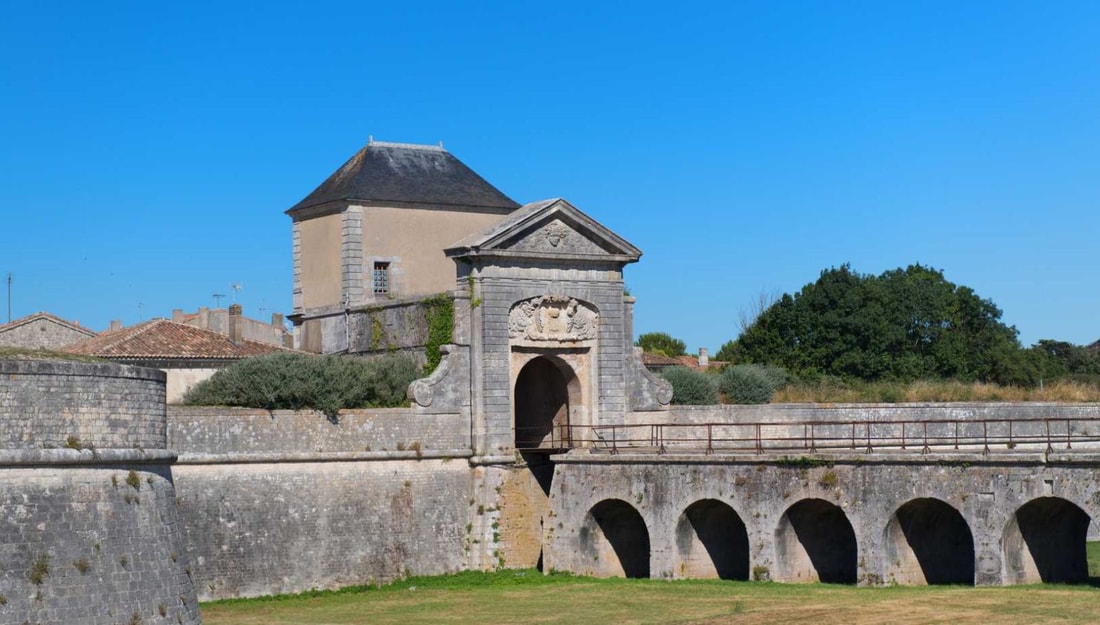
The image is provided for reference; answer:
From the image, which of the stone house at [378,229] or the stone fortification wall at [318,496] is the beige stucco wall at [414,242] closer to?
the stone house at [378,229]

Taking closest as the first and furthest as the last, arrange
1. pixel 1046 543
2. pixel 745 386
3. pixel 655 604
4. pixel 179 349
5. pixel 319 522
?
1. pixel 655 604
2. pixel 1046 543
3. pixel 319 522
4. pixel 179 349
5. pixel 745 386

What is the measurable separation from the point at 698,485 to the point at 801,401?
10.8 m

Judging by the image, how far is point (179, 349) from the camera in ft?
138

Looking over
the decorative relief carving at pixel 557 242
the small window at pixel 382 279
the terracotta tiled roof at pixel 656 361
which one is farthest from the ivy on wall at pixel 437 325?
the terracotta tiled roof at pixel 656 361

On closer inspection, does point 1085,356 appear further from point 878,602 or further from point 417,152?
point 878,602

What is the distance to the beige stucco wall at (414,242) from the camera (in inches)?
1663

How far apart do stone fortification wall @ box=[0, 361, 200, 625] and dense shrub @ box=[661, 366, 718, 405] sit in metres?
21.5

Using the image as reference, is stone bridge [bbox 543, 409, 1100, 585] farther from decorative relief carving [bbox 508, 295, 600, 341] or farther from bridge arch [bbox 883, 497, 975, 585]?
decorative relief carving [bbox 508, 295, 600, 341]

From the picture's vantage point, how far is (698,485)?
35.3 m

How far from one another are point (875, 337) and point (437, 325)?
86.0 ft

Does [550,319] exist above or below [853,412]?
above

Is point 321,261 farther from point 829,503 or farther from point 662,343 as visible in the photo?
point 662,343

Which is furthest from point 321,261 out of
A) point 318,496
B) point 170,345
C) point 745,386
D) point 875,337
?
point 875,337

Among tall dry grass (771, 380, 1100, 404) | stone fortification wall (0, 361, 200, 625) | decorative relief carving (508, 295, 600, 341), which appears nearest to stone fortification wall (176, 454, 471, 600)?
decorative relief carving (508, 295, 600, 341)
